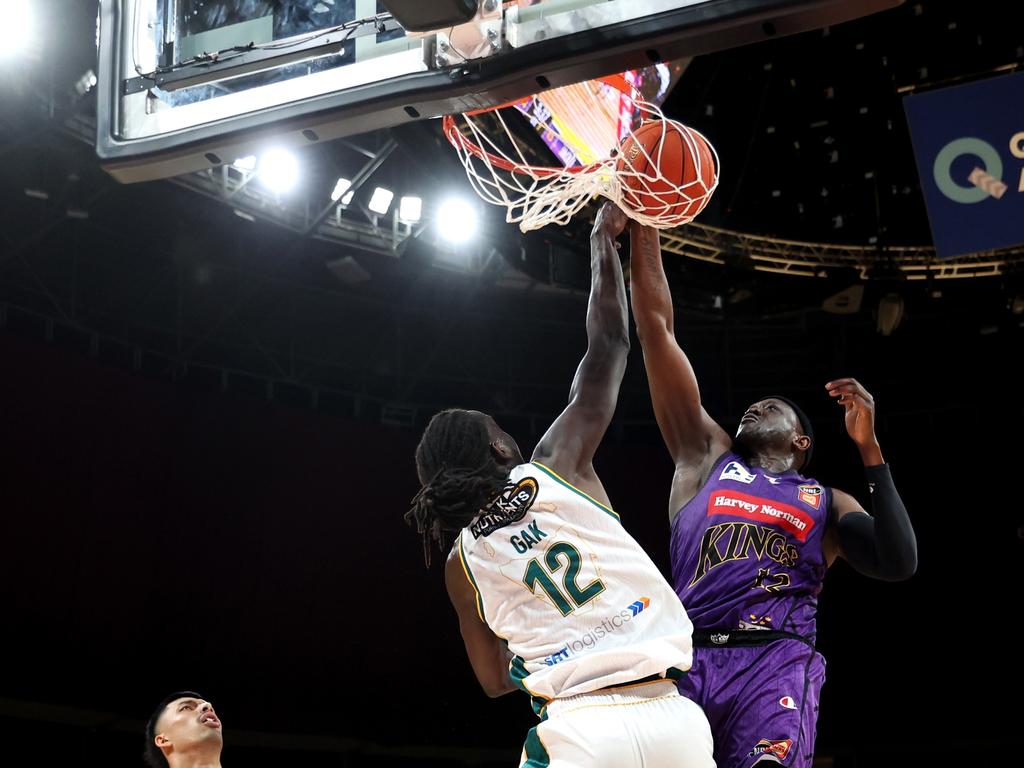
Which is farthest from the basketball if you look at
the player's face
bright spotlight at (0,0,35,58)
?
bright spotlight at (0,0,35,58)

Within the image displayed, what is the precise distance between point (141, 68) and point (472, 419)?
142cm

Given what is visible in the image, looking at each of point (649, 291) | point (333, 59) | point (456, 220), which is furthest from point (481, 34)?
point (456, 220)

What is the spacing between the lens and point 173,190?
1123 centimetres

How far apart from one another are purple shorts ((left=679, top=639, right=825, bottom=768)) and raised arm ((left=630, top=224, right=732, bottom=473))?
71cm

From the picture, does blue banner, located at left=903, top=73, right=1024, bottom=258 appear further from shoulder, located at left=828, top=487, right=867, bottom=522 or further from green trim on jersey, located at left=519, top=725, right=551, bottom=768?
green trim on jersey, located at left=519, top=725, right=551, bottom=768

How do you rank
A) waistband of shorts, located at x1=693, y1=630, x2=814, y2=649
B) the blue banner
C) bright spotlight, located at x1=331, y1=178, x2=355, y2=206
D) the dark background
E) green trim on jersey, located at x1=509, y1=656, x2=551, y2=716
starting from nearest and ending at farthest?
green trim on jersey, located at x1=509, y1=656, x2=551, y2=716 < waistband of shorts, located at x1=693, y1=630, x2=814, y2=649 < the blue banner < the dark background < bright spotlight, located at x1=331, y1=178, x2=355, y2=206

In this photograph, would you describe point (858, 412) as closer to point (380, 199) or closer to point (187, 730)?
point (187, 730)

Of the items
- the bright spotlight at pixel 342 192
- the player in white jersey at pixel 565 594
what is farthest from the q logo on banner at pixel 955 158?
the bright spotlight at pixel 342 192

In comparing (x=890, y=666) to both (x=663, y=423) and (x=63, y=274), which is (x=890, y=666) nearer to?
(x=63, y=274)

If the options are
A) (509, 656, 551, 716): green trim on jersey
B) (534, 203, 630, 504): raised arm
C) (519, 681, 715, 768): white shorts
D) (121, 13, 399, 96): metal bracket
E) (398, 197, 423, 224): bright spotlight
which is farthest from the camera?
(398, 197, 423, 224): bright spotlight

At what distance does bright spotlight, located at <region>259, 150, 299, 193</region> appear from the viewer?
11.6 meters

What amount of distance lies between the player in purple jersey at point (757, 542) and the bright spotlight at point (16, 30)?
23.2ft

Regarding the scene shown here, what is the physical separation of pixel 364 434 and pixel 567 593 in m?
10.6

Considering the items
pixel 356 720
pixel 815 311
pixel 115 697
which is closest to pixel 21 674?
pixel 115 697
